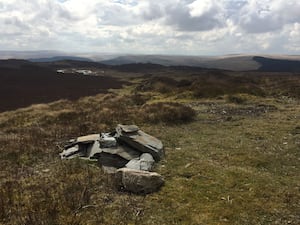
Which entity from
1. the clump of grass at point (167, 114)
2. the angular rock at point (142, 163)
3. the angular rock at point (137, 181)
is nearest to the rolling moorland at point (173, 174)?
the clump of grass at point (167, 114)

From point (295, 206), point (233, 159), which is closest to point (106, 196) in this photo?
point (295, 206)

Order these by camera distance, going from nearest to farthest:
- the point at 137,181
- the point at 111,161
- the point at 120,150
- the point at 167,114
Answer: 1. the point at 137,181
2. the point at 111,161
3. the point at 120,150
4. the point at 167,114

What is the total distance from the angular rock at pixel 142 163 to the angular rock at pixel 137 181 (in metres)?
1.51

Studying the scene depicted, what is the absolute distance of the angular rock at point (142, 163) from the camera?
51.9 feet

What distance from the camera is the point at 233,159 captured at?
18.8 metres

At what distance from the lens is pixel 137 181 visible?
45.3ft

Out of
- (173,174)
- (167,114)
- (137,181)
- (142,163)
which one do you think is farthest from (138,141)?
(167,114)

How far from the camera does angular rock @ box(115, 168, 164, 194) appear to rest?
13.8 metres

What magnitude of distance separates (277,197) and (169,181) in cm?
413

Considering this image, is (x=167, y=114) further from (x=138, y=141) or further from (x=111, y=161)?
(x=111, y=161)

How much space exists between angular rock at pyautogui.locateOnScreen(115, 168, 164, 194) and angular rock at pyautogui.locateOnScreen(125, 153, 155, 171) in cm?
151

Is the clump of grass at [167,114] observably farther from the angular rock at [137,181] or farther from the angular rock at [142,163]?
the angular rock at [137,181]

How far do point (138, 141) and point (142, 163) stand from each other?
6.68 ft

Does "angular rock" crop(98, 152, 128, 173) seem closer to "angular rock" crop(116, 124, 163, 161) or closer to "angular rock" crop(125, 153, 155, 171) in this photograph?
"angular rock" crop(125, 153, 155, 171)
